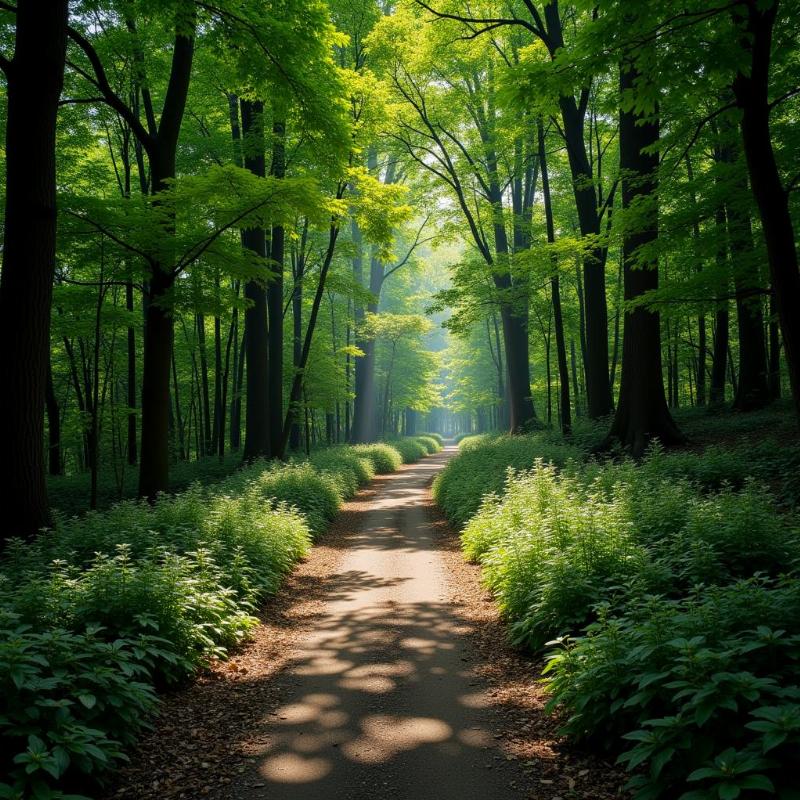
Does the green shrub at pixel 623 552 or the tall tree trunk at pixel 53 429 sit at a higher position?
the tall tree trunk at pixel 53 429

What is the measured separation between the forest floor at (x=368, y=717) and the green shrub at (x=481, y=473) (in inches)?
169

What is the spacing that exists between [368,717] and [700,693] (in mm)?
2606

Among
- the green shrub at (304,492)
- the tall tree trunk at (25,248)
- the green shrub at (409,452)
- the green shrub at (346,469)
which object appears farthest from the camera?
the green shrub at (409,452)

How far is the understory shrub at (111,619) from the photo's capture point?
3.13 metres

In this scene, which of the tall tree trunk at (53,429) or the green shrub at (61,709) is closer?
the green shrub at (61,709)

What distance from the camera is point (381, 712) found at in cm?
436

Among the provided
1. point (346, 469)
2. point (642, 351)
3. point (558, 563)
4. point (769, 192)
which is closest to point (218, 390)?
point (346, 469)

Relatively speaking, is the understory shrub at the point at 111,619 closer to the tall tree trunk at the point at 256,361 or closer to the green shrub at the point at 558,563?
the green shrub at the point at 558,563

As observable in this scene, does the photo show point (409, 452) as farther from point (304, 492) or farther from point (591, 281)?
point (304, 492)

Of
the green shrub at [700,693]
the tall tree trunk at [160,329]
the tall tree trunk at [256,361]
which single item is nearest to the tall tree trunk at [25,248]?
the tall tree trunk at [160,329]

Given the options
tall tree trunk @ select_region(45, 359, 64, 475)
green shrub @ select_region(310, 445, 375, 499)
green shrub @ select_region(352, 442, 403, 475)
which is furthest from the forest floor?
green shrub @ select_region(352, 442, 403, 475)

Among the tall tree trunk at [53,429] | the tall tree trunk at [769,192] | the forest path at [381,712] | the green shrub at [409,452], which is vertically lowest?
the forest path at [381,712]

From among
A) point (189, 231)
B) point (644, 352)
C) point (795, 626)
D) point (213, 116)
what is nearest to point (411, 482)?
point (644, 352)

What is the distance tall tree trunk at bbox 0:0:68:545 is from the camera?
6.63m
